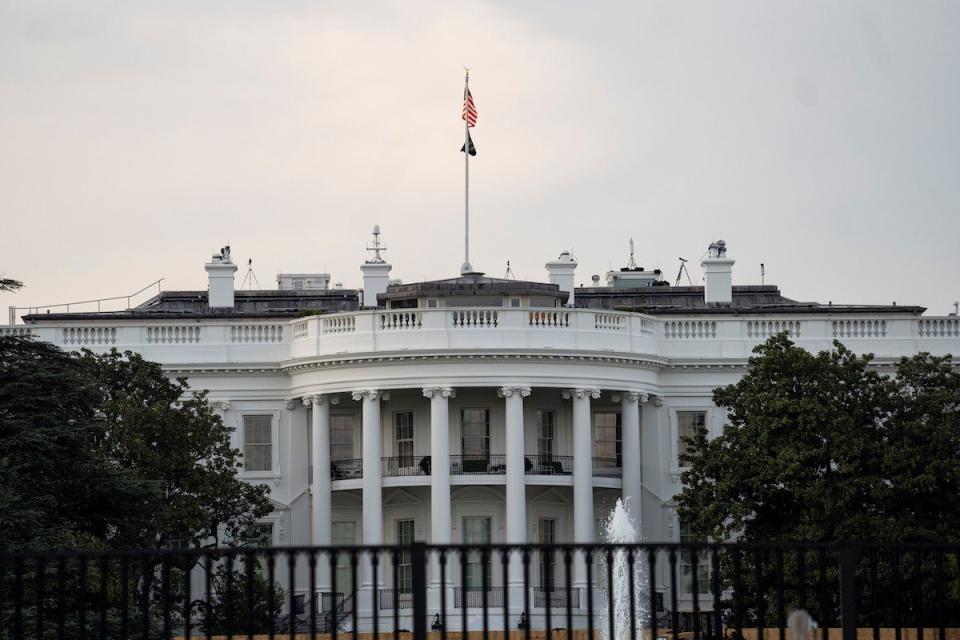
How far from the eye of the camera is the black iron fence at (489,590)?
64.2 ft

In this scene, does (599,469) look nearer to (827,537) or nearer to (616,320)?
(616,320)

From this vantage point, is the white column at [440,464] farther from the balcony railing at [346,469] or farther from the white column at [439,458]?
the balcony railing at [346,469]

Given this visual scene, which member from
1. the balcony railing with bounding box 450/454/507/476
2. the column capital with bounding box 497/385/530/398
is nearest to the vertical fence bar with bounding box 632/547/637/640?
the column capital with bounding box 497/385/530/398

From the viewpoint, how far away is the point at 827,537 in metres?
52.4

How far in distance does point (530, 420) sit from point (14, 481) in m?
29.3

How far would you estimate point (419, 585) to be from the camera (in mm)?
19297

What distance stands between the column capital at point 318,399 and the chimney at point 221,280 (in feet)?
26.1

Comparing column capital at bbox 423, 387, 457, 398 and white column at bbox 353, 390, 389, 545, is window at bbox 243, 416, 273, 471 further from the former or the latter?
column capital at bbox 423, 387, 457, 398

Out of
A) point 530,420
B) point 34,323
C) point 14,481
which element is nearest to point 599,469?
point 530,420

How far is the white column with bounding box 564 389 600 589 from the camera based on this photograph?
63.1 m

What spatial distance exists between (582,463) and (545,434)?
304 cm

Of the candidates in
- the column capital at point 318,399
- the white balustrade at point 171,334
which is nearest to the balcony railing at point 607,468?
the column capital at point 318,399

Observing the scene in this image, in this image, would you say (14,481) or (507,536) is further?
(507,536)

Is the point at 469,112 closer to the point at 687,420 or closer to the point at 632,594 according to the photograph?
the point at 687,420
